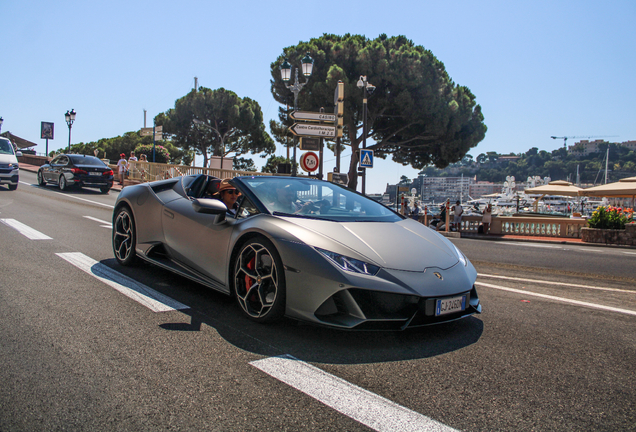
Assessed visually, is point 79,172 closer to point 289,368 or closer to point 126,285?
point 126,285

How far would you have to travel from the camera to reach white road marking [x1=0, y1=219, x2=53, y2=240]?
747 centimetres

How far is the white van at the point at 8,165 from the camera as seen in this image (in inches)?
690

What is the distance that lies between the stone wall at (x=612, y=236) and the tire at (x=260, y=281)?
16.7 m

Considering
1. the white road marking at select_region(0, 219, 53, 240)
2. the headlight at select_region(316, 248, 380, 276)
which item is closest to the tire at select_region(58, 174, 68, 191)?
the white road marking at select_region(0, 219, 53, 240)

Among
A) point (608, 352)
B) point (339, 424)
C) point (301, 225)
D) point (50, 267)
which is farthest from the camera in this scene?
point (50, 267)

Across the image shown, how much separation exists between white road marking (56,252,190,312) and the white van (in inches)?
566

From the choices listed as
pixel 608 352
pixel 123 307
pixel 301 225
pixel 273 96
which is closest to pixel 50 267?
pixel 123 307

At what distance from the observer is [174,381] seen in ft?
8.07

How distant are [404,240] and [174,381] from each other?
1933 millimetres

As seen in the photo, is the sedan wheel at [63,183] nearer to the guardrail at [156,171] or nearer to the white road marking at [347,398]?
the guardrail at [156,171]

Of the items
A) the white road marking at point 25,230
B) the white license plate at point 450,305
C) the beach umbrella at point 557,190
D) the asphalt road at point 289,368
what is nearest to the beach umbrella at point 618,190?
the beach umbrella at point 557,190

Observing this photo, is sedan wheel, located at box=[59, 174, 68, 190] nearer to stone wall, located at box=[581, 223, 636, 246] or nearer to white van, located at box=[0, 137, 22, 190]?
white van, located at box=[0, 137, 22, 190]

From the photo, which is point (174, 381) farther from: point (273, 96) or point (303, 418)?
point (273, 96)

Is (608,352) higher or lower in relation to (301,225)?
lower
